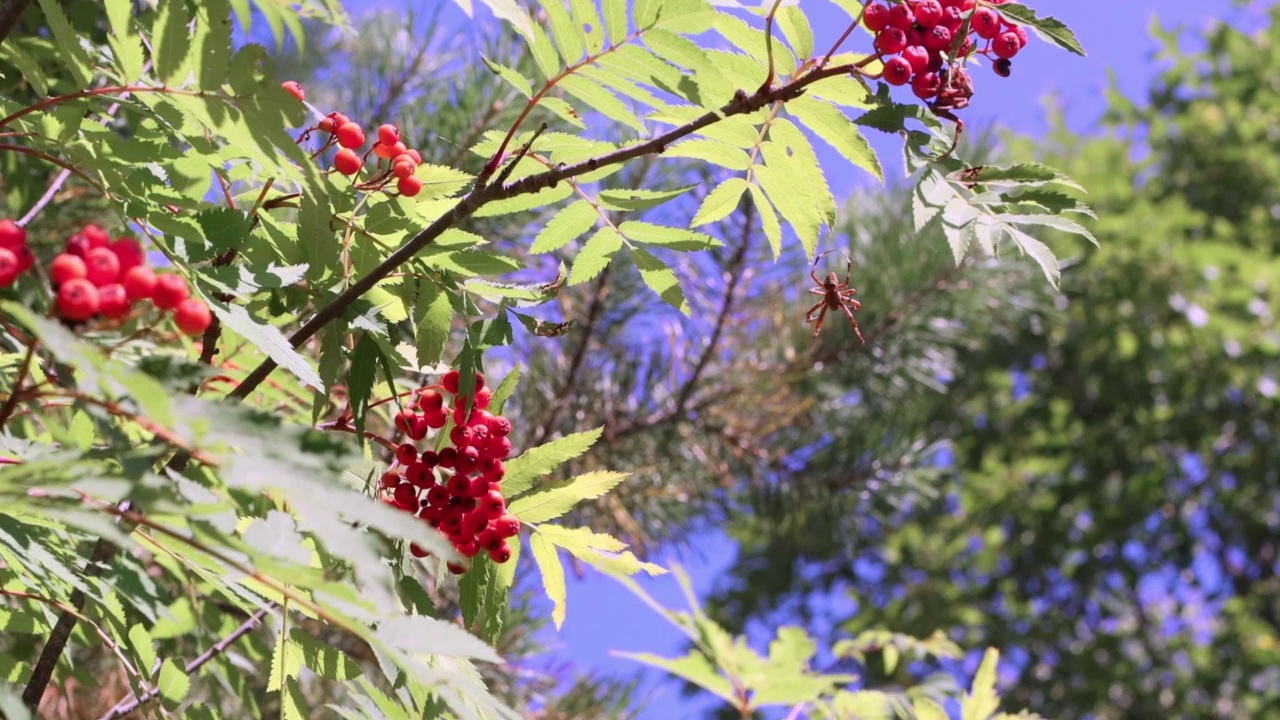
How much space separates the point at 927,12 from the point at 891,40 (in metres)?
0.04

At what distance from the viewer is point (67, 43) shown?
91 cm

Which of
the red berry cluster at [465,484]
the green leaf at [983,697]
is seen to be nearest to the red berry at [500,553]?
the red berry cluster at [465,484]

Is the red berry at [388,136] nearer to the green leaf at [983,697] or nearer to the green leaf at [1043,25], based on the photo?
the green leaf at [1043,25]


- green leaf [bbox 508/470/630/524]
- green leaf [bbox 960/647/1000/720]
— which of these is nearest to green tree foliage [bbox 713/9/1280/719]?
green leaf [bbox 960/647/1000/720]

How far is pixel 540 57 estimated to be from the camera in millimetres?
1007

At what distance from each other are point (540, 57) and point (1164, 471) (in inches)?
244

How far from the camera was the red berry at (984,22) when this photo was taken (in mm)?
991

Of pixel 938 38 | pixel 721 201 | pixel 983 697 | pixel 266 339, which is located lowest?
pixel 983 697

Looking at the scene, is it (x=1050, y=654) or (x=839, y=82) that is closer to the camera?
(x=839, y=82)

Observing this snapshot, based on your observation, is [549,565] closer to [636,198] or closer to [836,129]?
[636,198]

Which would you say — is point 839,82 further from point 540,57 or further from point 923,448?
point 923,448

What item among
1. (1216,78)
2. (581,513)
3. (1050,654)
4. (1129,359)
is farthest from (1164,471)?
(581,513)

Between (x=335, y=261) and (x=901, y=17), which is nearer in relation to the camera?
(x=901, y=17)

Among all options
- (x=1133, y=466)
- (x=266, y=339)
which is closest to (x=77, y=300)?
(x=266, y=339)
